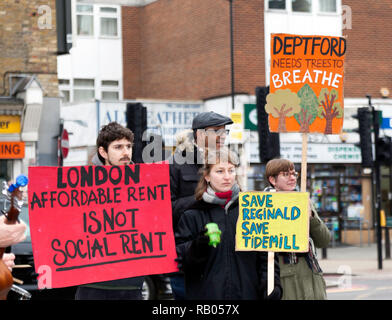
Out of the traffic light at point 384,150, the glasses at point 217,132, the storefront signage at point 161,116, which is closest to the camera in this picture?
the glasses at point 217,132

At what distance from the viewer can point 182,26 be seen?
31547mm

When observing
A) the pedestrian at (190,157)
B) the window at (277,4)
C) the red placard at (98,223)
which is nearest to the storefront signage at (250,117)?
the window at (277,4)

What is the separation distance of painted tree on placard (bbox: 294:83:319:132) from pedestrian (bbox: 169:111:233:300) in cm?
74

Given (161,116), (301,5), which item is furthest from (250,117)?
(301,5)

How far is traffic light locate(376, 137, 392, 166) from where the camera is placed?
19312mm

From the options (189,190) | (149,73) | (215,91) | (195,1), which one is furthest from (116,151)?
(149,73)

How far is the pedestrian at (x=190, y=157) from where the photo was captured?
5.92 meters

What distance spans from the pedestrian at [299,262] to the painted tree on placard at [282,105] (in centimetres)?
62

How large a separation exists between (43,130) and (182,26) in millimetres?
10672

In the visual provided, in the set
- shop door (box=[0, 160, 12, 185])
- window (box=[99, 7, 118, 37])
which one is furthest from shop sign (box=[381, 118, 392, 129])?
shop door (box=[0, 160, 12, 185])

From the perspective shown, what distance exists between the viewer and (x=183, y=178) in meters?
6.10

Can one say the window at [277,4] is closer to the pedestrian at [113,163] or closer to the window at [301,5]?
Answer: the window at [301,5]

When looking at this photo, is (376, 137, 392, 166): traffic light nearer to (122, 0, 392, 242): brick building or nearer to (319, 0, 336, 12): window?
(122, 0, 392, 242): brick building

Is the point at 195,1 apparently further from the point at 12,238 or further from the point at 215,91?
the point at 12,238
